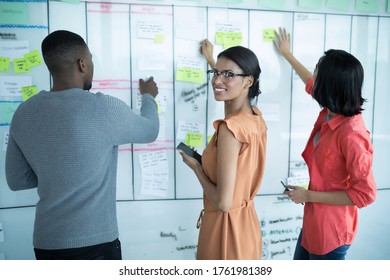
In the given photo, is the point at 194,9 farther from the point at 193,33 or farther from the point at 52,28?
the point at 52,28

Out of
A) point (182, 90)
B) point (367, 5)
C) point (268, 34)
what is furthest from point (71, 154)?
point (367, 5)

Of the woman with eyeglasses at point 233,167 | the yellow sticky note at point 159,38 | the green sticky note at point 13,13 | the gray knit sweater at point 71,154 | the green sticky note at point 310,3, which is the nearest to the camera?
the gray knit sweater at point 71,154

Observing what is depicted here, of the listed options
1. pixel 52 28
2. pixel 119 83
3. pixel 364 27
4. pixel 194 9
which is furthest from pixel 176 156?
pixel 364 27

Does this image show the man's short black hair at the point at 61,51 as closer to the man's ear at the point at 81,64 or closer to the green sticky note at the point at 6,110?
the man's ear at the point at 81,64

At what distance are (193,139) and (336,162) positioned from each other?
2.38 ft

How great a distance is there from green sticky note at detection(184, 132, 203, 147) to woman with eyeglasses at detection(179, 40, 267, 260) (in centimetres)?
38

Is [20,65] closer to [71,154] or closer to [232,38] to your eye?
[71,154]

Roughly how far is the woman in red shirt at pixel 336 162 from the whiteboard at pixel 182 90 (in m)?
0.44

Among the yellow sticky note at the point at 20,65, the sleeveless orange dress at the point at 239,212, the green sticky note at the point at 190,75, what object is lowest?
the sleeveless orange dress at the point at 239,212

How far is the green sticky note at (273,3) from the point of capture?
1.72 m

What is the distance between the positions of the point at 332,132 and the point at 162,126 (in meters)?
0.81

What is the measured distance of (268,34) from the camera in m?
1.75

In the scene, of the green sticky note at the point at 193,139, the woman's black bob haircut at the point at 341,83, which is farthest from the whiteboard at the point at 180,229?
the woman's black bob haircut at the point at 341,83

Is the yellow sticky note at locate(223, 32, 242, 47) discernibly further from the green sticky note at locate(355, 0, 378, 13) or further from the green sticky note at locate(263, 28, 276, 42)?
the green sticky note at locate(355, 0, 378, 13)
